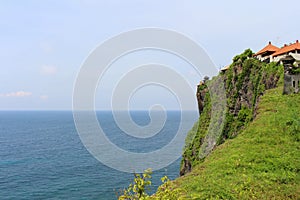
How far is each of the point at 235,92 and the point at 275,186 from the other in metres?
33.7

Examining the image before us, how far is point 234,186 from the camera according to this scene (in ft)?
46.6

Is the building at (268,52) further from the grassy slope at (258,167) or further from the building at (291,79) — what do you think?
the grassy slope at (258,167)

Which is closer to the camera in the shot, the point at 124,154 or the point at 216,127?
the point at 216,127

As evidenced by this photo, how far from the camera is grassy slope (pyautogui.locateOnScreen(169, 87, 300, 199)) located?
542 inches

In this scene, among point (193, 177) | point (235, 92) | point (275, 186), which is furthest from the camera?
point (235, 92)

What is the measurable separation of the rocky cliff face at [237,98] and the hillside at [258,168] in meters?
11.8

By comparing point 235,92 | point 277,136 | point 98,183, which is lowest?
point 98,183

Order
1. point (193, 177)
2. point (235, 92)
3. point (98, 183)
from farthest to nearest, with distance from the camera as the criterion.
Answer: point (98, 183) → point (235, 92) → point (193, 177)

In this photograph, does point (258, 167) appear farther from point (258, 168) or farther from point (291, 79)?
point (291, 79)

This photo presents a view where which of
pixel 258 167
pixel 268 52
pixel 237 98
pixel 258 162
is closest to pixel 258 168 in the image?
pixel 258 167

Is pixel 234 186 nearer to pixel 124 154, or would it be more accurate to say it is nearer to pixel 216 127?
pixel 216 127

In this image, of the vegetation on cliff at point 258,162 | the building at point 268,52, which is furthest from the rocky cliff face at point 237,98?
the building at point 268,52

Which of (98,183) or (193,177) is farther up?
(193,177)

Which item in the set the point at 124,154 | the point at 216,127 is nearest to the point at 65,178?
the point at 124,154
